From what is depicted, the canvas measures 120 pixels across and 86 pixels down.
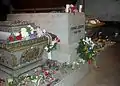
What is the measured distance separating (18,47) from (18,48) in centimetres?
1

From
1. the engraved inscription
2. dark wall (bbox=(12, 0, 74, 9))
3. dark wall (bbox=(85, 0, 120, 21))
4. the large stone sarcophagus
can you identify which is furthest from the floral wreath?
dark wall (bbox=(85, 0, 120, 21))

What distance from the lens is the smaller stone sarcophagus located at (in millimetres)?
2512

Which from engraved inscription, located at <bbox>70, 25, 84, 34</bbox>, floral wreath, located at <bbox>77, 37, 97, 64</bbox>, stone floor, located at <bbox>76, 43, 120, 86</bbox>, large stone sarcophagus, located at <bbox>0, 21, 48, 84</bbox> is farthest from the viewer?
floral wreath, located at <bbox>77, 37, 97, 64</bbox>

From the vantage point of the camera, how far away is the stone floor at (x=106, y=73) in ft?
10.1

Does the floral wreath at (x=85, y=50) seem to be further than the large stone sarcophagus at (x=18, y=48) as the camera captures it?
Yes

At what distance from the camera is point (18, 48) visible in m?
2.51

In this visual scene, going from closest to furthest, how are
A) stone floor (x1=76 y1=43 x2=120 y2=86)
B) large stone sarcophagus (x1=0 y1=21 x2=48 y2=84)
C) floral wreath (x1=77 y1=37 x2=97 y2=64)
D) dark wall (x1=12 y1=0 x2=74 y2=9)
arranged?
large stone sarcophagus (x1=0 y1=21 x2=48 y2=84) → stone floor (x1=76 y1=43 x2=120 y2=86) → floral wreath (x1=77 y1=37 x2=97 y2=64) → dark wall (x1=12 y1=0 x2=74 y2=9)

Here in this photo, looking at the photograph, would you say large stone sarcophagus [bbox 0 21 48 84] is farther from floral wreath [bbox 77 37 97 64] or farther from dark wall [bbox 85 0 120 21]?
dark wall [bbox 85 0 120 21]

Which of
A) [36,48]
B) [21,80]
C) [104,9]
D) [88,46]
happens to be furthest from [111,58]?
[104,9]

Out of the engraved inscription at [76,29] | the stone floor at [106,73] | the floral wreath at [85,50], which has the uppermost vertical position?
the engraved inscription at [76,29]

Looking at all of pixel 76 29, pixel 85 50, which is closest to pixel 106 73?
pixel 85 50

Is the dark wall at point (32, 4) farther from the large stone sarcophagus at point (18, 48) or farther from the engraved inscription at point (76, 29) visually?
the large stone sarcophagus at point (18, 48)

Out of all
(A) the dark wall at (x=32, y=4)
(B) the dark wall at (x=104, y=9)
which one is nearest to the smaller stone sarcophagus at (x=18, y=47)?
(A) the dark wall at (x=32, y=4)

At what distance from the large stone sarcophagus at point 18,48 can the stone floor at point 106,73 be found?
0.84 m
